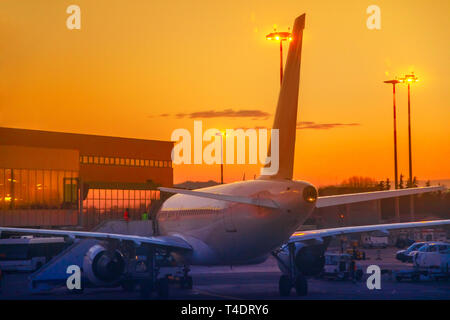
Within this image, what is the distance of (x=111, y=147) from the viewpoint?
107 meters

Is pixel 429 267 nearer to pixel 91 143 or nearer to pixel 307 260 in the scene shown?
pixel 307 260

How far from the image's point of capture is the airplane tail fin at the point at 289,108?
104 feet

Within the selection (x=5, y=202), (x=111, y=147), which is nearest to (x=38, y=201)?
(x=5, y=202)

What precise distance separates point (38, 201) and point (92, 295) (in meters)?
52.4

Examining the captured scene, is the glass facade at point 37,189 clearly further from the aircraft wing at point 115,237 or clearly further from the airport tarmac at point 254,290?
the aircraft wing at point 115,237

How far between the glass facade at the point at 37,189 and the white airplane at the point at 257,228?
46.1 metres

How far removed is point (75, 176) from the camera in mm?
90500

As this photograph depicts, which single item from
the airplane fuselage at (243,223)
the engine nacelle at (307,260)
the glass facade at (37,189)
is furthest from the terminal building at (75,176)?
the engine nacelle at (307,260)

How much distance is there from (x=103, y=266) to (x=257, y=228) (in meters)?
7.63

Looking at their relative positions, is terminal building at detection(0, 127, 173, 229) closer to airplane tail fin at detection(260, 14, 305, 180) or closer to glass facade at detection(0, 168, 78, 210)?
glass facade at detection(0, 168, 78, 210)

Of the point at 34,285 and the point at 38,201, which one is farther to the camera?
the point at 38,201

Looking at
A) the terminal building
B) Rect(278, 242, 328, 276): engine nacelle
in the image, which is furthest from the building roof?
Rect(278, 242, 328, 276): engine nacelle

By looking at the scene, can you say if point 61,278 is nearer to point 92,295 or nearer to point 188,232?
point 92,295

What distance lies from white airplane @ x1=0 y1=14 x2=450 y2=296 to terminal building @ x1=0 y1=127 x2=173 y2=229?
46.7m
